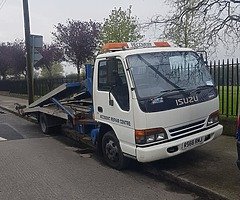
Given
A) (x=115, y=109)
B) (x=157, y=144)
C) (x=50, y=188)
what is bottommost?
(x=50, y=188)

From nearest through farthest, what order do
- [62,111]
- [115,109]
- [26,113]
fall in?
[115,109], [62,111], [26,113]

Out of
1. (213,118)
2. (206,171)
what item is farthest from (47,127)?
(206,171)

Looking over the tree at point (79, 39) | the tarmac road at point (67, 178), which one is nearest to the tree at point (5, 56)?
the tree at point (79, 39)

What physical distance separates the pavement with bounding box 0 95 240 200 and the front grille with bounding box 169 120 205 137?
1.96 feet

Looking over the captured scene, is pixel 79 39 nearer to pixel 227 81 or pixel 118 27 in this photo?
pixel 118 27

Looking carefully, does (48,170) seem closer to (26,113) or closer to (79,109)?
(79,109)

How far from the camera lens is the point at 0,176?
5496 mm

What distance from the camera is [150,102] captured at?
4902mm

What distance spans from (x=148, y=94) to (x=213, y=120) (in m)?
1.47

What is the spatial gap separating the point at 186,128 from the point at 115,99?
1.27m

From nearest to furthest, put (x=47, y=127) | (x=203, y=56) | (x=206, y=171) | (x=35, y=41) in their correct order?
(x=206, y=171)
(x=203, y=56)
(x=47, y=127)
(x=35, y=41)

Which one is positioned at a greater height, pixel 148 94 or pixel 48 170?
pixel 148 94

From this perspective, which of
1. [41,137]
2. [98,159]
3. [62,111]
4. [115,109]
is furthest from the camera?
[41,137]

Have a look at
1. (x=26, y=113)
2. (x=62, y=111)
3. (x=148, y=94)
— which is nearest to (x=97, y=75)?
(x=148, y=94)
